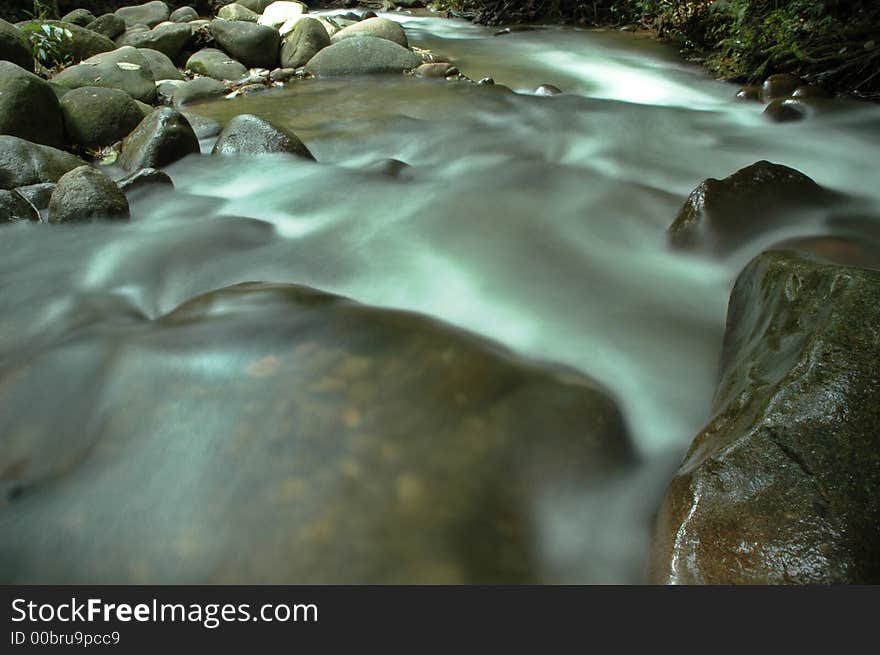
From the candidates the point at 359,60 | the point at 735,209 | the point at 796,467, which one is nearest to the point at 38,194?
the point at 735,209

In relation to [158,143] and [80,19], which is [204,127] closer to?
[158,143]

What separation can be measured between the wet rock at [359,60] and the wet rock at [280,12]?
109 inches

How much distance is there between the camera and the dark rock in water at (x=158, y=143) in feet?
16.8

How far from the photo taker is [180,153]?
17.1ft

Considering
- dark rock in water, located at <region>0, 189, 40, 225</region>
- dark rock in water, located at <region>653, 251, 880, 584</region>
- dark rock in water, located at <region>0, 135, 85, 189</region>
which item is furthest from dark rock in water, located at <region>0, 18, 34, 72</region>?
dark rock in water, located at <region>653, 251, 880, 584</region>

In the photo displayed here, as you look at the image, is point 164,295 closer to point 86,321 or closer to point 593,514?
point 86,321

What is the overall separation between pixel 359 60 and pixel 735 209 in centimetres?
Result: 703

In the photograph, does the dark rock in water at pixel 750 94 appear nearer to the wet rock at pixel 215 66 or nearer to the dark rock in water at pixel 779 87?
the dark rock in water at pixel 779 87

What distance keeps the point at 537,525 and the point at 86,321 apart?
228cm

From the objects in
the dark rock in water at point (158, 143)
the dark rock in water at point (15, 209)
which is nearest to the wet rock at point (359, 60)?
the dark rock in water at point (158, 143)
